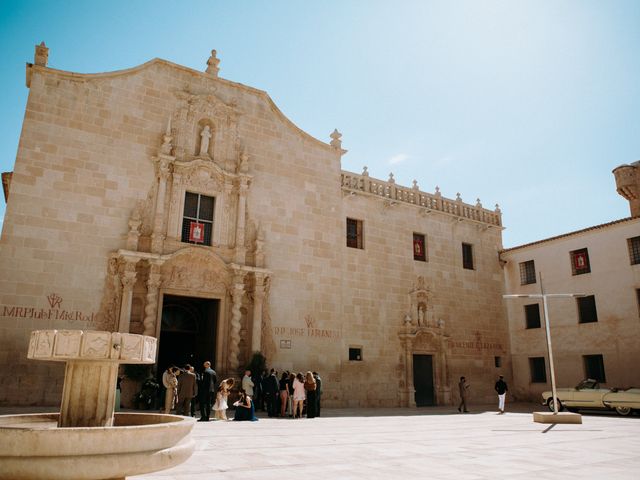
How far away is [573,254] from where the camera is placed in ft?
83.2

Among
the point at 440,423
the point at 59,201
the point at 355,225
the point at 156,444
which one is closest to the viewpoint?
the point at 156,444

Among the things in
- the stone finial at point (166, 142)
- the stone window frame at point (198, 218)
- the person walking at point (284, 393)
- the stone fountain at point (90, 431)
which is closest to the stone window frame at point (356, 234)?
the stone window frame at point (198, 218)

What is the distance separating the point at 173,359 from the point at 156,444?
15886 mm

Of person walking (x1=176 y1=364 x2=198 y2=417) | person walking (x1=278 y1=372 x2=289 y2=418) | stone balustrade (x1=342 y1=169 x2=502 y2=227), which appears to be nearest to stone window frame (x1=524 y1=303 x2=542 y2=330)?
stone balustrade (x1=342 y1=169 x2=502 y2=227)

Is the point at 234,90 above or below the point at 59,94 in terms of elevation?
above

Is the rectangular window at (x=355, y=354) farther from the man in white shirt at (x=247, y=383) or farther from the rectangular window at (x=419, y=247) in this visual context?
the man in white shirt at (x=247, y=383)

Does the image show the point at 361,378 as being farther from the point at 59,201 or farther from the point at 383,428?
the point at 59,201

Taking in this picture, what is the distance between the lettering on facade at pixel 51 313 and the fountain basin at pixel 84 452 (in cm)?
1179

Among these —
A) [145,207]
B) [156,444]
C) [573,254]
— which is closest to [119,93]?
[145,207]

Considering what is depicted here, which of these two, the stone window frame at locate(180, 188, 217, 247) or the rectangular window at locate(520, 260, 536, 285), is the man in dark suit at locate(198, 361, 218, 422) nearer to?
the stone window frame at locate(180, 188, 217, 247)

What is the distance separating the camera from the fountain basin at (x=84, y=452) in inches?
168

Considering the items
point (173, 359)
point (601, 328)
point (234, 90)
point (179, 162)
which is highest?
point (234, 90)

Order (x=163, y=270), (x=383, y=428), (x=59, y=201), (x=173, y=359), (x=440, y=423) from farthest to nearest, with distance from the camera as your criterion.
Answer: (x=173, y=359)
(x=163, y=270)
(x=59, y=201)
(x=440, y=423)
(x=383, y=428)

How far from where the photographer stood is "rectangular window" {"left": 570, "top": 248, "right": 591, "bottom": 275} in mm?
24688
